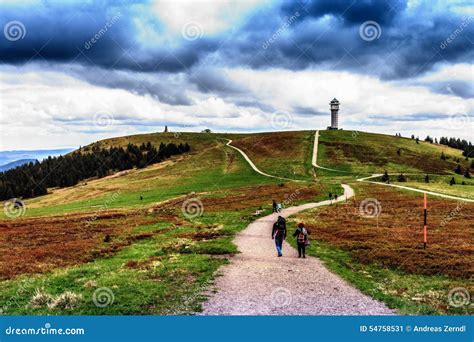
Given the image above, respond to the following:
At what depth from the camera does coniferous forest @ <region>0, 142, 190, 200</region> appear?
14550 cm

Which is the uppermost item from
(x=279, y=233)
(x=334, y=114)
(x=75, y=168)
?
(x=334, y=114)

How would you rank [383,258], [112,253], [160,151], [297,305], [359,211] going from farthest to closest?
[160,151]
[359,211]
[112,253]
[383,258]
[297,305]

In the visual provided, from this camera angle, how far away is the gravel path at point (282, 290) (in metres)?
16.6

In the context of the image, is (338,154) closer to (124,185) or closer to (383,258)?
(124,185)

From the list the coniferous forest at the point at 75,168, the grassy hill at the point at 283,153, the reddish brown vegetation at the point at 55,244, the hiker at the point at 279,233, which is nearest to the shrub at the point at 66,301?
the reddish brown vegetation at the point at 55,244

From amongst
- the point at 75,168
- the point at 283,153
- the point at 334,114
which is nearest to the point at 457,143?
the point at 334,114

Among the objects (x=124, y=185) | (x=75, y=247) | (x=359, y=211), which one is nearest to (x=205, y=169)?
(x=124, y=185)

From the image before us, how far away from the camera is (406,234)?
34.9m

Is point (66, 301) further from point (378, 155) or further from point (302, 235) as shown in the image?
point (378, 155)

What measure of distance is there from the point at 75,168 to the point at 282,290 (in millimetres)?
152347

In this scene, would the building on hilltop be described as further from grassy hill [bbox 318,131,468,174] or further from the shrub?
the shrub

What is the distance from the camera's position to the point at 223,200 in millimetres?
70438

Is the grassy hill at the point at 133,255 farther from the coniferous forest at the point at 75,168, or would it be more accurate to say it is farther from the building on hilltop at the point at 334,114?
the building on hilltop at the point at 334,114

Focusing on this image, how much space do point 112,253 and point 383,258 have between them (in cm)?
1828
